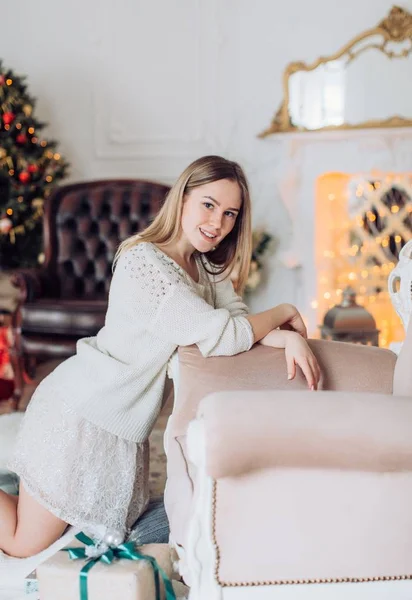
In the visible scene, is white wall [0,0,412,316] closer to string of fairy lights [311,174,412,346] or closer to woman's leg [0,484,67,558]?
string of fairy lights [311,174,412,346]

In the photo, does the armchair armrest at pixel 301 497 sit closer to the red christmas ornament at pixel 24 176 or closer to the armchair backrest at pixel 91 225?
the armchair backrest at pixel 91 225

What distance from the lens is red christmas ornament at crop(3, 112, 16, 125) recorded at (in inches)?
175

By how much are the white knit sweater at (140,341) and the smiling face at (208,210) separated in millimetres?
99

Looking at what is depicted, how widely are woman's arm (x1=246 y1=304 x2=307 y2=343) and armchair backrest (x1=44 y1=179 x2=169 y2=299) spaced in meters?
2.47

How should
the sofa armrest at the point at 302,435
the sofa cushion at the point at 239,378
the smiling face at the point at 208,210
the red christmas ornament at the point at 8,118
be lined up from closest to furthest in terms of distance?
1. the sofa armrest at the point at 302,435
2. the sofa cushion at the point at 239,378
3. the smiling face at the point at 208,210
4. the red christmas ornament at the point at 8,118

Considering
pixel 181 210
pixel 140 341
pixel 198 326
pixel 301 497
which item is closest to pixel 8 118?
pixel 181 210

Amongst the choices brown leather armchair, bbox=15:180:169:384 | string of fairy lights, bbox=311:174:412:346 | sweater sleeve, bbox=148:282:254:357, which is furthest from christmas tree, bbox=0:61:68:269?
sweater sleeve, bbox=148:282:254:357

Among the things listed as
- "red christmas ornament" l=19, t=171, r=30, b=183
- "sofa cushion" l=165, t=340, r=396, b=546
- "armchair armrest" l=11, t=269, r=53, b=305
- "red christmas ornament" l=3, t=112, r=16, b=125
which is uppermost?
"red christmas ornament" l=3, t=112, r=16, b=125

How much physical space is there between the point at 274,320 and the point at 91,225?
276cm

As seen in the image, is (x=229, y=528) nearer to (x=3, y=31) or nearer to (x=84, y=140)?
(x=84, y=140)

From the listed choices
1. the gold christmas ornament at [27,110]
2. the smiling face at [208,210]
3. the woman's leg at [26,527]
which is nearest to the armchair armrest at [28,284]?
the gold christmas ornament at [27,110]

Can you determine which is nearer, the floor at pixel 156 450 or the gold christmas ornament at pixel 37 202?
the floor at pixel 156 450

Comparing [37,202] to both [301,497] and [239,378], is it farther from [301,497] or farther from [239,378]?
[301,497]

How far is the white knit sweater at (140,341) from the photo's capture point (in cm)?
169
